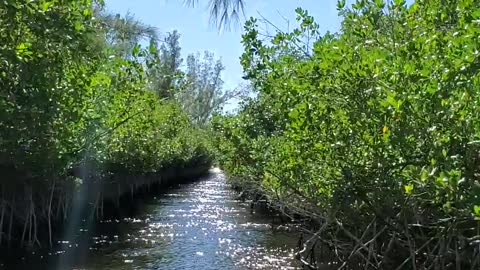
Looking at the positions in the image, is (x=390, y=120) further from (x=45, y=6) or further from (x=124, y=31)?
(x=124, y=31)

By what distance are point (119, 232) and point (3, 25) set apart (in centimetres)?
1213

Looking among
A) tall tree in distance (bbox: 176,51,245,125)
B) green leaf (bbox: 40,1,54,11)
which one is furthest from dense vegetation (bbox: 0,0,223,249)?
tall tree in distance (bbox: 176,51,245,125)

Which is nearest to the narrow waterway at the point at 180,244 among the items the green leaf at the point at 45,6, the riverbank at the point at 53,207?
the riverbank at the point at 53,207

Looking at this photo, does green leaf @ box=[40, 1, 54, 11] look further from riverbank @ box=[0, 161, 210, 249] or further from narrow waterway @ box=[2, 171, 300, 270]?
riverbank @ box=[0, 161, 210, 249]

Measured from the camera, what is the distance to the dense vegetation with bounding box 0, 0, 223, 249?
7016 millimetres

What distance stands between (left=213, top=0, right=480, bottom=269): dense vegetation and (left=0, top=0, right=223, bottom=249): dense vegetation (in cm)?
305

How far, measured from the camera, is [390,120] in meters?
6.51

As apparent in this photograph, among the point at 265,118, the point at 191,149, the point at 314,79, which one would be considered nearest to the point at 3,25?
the point at 314,79

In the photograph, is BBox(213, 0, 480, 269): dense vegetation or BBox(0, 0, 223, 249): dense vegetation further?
BBox(0, 0, 223, 249): dense vegetation

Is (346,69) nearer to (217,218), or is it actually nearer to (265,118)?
(265,118)

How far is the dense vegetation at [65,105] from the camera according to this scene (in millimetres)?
7016

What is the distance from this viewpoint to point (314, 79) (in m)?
7.64

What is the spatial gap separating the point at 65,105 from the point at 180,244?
7225mm

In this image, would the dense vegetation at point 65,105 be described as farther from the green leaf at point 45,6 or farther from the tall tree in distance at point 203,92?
the tall tree in distance at point 203,92
